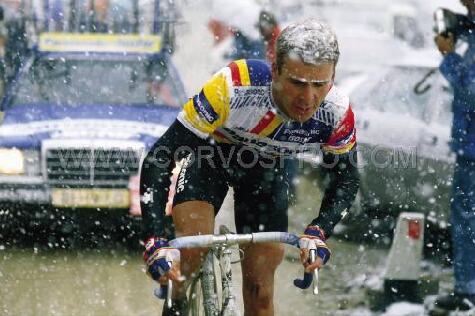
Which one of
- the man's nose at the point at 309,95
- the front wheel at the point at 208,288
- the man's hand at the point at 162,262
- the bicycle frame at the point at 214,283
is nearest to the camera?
the man's hand at the point at 162,262

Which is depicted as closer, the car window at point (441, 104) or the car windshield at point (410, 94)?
the car window at point (441, 104)

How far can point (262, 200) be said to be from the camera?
4.47m

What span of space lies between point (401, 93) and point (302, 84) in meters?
5.86

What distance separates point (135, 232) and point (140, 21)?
250 cm

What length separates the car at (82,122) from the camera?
25.6 feet

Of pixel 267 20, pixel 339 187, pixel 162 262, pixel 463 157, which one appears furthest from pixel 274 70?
pixel 267 20

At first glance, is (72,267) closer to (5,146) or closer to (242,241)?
(5,146)

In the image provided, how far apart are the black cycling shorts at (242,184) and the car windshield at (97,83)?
420 centimetres

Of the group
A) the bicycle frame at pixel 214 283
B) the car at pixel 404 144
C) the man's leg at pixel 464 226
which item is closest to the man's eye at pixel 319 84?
the bicycle frame at pixel 214 283

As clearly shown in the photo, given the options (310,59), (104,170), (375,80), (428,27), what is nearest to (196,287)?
(310,59)

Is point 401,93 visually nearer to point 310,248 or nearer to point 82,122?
point 82,122

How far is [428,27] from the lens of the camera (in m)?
29.3

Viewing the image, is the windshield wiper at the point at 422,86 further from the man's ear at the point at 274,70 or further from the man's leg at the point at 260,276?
the man's ear at the point at 274,70

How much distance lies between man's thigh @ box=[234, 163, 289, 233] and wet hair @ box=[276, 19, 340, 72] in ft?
3.25
